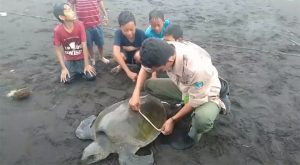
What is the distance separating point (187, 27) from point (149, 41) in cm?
347

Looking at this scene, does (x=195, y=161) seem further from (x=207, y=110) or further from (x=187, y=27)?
(x=187, y=27)

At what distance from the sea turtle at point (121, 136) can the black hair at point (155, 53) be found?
0.66 meters

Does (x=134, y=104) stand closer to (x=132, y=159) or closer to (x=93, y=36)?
(x=132, y=159)

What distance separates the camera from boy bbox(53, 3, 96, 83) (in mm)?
3312

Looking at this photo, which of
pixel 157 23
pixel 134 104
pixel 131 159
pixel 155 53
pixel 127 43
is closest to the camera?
pixel 155 53

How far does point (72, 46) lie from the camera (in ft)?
11.4

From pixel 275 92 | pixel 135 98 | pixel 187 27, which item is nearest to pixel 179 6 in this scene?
pixel 187 27

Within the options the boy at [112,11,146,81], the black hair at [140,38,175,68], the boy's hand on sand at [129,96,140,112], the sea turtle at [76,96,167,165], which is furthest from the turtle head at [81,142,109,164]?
the boy at [112,11,146,81]

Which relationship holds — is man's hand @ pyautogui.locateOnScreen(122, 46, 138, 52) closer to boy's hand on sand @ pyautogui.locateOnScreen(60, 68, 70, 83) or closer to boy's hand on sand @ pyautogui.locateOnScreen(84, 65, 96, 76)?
boy's hand on sand @ pyautogui.locateOnScreen(84, 65, 96, 76)

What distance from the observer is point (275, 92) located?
136 inches

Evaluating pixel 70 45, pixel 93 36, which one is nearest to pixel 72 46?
pixel 70 45

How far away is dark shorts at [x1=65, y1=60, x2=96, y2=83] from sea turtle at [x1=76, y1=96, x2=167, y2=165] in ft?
3.51

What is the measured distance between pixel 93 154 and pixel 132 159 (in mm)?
318

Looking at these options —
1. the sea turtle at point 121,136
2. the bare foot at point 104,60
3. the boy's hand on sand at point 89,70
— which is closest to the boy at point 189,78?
the sea turtle at point 121,136
